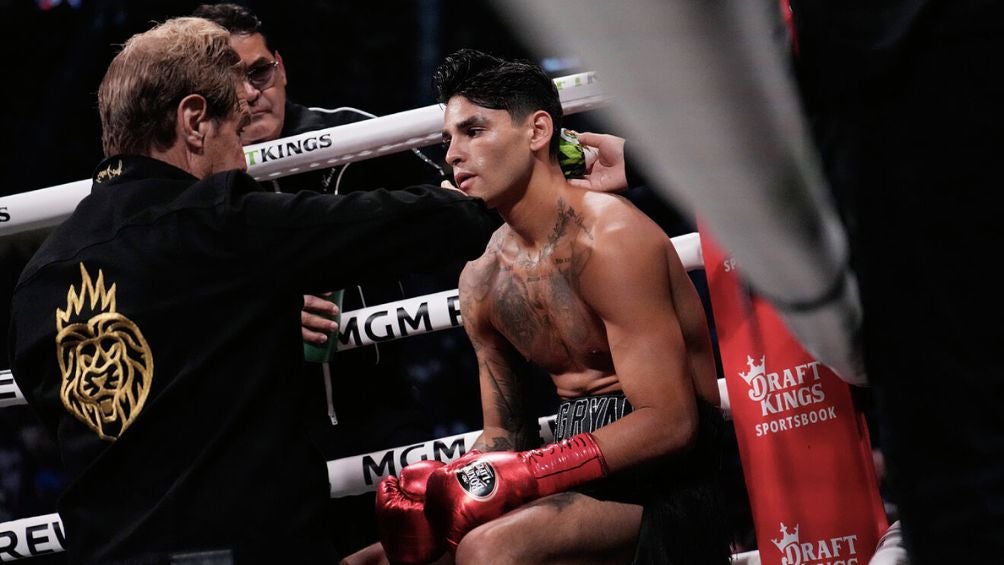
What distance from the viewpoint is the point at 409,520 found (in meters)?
1.61

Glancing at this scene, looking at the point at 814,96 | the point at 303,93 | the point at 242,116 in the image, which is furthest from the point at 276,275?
the point at 303,93

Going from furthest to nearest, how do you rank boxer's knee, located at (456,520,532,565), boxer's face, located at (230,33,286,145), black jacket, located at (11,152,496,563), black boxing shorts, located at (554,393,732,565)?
boxer's face, located at (230,33,286,145) < black boxing shorts, located at (554,393,732,565) < boxer's knee, located at (456,520,532,565) < black jacket, located at (11,152,496,563)

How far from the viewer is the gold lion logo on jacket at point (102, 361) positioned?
129cm

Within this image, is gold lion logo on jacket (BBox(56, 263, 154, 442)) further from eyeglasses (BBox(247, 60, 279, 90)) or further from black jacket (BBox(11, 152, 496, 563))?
eyeglasses (BBox(247, 60, 279, 90))

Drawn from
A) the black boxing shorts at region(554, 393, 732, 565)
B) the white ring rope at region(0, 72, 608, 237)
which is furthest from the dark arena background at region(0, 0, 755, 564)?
the black boxing shorts at region(554, 393, 732, 565)

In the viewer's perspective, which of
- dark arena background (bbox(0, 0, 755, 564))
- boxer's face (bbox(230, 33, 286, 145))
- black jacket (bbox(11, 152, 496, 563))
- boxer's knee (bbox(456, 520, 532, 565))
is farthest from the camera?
dark arena background (bbox(0, 0, 755, 564))

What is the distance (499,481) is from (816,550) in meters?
0.48

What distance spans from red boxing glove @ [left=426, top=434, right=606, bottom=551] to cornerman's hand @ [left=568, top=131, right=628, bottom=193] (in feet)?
1.76

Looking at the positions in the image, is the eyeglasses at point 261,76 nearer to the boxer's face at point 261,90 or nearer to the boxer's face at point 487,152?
the boxer's face at point 261,90

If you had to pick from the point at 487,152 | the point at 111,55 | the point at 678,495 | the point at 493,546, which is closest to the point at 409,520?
the point at 493,546

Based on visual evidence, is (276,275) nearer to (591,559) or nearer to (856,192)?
(591,559)

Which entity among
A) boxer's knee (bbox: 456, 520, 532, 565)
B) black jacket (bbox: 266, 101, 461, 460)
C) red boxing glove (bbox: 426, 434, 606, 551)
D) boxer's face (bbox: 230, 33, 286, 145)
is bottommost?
boxer's knee (bbox: 456, 520, 532, 565)

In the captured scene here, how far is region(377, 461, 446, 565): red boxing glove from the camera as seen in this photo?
1600mm

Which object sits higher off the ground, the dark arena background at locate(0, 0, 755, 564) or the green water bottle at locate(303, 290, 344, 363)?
the dark arena background at locate(0, 0, 755, 564)
